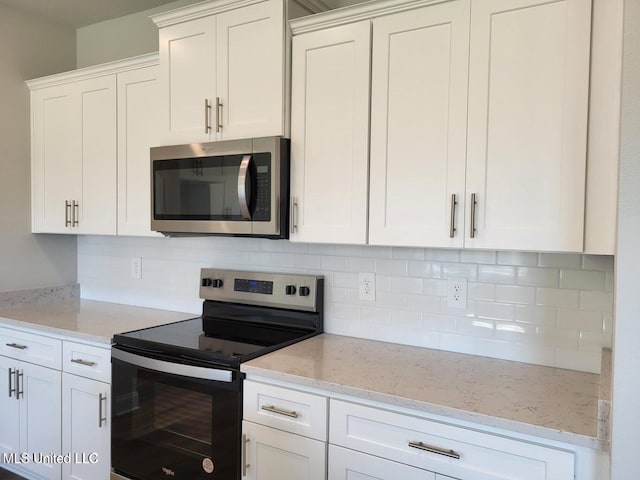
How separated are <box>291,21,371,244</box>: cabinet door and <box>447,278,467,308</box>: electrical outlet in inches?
17.0

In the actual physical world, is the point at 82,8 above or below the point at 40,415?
above

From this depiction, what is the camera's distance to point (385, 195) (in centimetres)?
190

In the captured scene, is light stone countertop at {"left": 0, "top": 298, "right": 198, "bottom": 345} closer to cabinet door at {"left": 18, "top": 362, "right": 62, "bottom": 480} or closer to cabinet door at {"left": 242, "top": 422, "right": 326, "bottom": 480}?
cabinet door at {"left": 18, "top": 362, "right": 62, "bottom": 480}

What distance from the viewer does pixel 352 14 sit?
76.1 inches

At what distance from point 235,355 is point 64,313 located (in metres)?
1.43

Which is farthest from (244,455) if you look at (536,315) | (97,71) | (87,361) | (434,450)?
(97,71)

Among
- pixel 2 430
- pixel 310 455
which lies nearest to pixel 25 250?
pixel 2 430

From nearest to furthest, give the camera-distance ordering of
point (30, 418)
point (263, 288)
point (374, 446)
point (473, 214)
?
point (374, 446), point (473, 214), point (263, 288), point (30, 418)

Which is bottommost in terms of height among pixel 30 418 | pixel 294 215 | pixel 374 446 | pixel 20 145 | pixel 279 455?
pixel 30 418

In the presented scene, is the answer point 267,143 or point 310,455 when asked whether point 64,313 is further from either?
point 310,455

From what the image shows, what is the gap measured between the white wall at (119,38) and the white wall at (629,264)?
239cm

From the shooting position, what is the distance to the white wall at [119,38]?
300 centimetres

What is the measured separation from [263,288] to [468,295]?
100cm

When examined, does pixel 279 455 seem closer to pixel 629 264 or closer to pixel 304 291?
pixel 304 291
